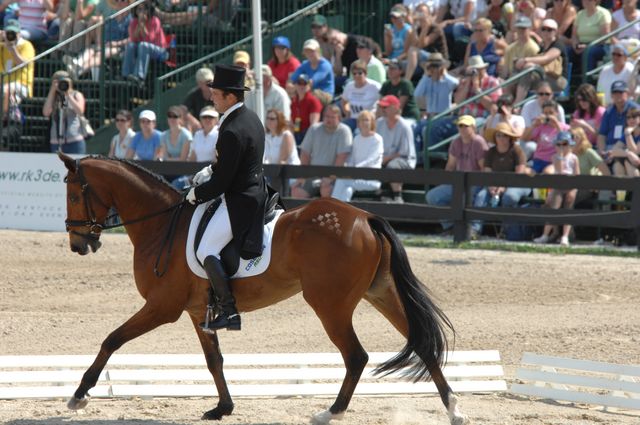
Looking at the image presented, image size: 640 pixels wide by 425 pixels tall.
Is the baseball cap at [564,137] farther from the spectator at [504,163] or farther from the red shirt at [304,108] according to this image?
the red shirt at [304,108]

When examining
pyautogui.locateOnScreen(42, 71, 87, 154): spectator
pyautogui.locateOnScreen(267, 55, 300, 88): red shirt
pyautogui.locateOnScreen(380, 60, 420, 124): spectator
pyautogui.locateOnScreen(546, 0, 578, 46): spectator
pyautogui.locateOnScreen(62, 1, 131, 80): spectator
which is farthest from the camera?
pyautogui.locateOnScreen(62, 1, 131, 80): spectator

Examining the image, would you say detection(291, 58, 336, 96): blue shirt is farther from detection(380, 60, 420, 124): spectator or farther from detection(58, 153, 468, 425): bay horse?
detection(58, 153, 468, 425): bay horse

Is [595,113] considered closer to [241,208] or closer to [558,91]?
[558,91]

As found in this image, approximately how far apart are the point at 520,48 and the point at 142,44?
256 inches

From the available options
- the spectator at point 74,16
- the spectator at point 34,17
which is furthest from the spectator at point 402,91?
the spectator at point 34,17

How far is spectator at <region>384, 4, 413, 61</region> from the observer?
64.6 feet

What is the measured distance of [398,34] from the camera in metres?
19.9

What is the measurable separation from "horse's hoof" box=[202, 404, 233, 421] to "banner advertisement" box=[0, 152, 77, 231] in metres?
9.51

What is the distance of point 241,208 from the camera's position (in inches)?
317

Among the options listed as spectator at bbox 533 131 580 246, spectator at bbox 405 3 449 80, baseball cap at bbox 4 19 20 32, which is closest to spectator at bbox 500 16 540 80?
spectator at bbox 405 3 449 80

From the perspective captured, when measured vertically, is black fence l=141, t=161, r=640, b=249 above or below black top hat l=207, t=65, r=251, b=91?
below

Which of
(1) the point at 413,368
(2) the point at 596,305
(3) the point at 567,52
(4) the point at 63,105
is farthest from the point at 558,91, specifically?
(1) the point at 413,368

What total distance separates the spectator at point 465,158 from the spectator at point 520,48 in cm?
195

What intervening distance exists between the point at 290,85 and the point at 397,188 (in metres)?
2.80
